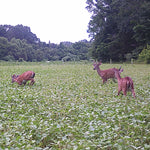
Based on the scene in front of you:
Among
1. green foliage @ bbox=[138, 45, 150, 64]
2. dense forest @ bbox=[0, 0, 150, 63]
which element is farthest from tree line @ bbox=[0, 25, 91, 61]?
green foliage @ bbox=[138, 45, 150, 64]

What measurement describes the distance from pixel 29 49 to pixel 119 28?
58.4 feet

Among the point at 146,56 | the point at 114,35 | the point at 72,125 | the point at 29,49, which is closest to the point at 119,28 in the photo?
the point at 114,35

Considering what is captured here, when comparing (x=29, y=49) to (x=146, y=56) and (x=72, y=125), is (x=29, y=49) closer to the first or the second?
(x=146, y=56)

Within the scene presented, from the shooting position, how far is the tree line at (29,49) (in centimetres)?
3850

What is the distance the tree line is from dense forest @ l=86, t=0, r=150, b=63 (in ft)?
20.2

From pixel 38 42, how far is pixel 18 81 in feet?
140

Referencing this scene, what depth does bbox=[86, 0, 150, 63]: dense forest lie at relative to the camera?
28016 mm

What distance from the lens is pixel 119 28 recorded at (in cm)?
3080

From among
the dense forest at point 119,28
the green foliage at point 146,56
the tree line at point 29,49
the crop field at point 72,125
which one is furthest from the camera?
the tree line at point 29,49

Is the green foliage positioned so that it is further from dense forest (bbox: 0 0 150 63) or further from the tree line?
the tree line

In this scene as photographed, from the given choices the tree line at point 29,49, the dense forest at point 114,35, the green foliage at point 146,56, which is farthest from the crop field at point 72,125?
the tree line at point 29,49

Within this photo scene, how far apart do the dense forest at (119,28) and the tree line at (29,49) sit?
6.17 m

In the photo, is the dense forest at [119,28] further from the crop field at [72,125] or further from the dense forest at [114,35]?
the crop field at [72,125]

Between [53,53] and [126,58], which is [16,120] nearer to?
[126,58]
